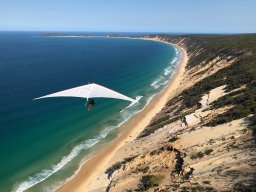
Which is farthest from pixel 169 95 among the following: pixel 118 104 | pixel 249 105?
pixel 249 105

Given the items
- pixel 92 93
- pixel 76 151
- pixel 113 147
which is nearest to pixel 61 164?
pixel 76 151

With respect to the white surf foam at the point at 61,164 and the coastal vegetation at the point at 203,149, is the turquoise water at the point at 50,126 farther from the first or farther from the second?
the coastal vegetation at the point at 203,149

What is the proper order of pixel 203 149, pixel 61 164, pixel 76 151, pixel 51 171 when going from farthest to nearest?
1. pixel 76 151
2. pixel 61 164
3. pixel 51 171
4. pixel 203 149

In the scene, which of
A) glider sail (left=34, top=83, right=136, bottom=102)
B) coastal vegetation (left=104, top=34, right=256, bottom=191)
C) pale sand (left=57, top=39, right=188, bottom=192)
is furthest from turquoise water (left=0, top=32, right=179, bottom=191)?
glider sail (left=34, top=83, right=136, bottom=102)

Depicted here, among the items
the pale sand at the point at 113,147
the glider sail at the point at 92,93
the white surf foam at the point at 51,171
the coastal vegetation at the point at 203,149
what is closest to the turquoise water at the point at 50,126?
the white surf foam at the point at 51,171

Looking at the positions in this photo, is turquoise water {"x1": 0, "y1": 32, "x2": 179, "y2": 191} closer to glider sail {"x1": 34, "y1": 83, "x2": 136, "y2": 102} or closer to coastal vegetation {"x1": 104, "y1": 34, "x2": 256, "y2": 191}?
coastal vegetation {"x1": 104, "y1": 34, "x2": 256, "y2": 191}

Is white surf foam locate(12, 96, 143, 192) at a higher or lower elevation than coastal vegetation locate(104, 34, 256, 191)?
lower

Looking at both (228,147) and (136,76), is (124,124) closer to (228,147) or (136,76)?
(228,147)

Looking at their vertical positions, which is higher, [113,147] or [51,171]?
[113,147]

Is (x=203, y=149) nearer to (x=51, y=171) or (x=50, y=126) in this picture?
(x=51, y=171)
